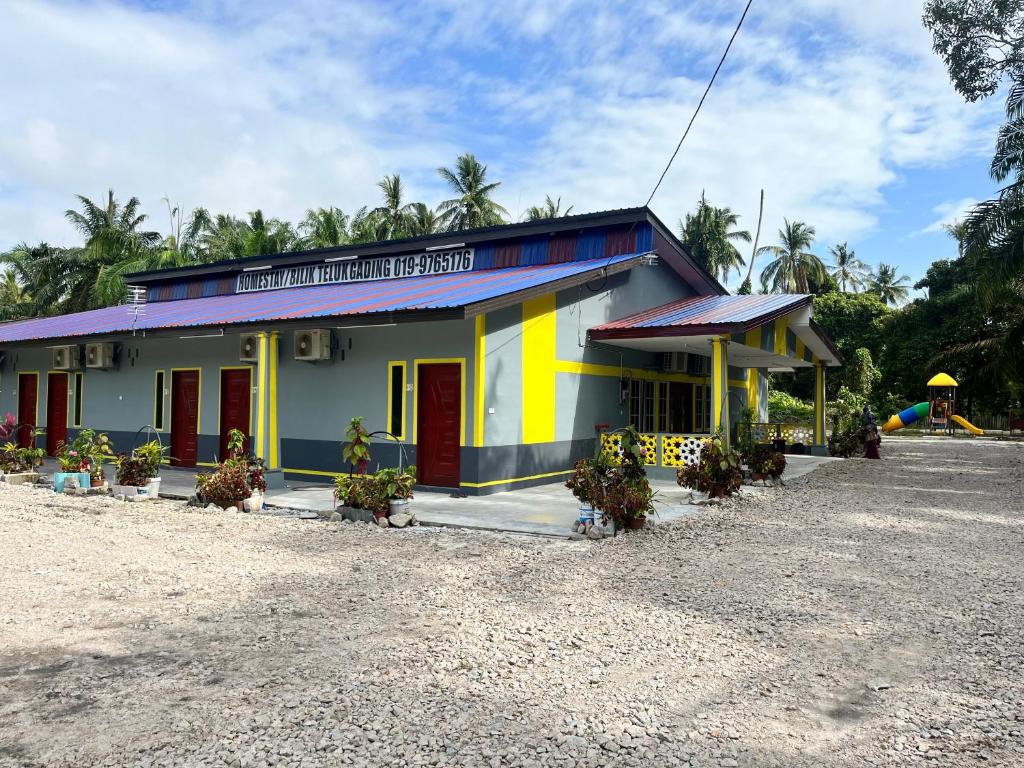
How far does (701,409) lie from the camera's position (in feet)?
62.0

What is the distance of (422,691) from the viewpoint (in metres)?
3.94

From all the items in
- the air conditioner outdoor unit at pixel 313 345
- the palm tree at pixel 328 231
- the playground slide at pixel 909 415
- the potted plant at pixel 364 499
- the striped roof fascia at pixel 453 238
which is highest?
the palm tree at pixel 328 231

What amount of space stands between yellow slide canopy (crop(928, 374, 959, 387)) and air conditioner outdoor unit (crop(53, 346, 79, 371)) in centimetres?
3192

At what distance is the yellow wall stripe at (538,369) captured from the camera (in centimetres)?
1229

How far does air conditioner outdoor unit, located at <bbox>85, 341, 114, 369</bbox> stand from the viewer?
16.8 meters

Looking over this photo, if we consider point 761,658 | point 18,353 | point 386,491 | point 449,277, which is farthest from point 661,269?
point 18,353

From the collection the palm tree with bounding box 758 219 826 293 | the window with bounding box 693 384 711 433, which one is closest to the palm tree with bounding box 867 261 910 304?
the palm tree with bounding box 758 219 826 293

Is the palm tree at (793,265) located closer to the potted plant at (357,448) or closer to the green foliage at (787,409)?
the green foliage at (787,409)

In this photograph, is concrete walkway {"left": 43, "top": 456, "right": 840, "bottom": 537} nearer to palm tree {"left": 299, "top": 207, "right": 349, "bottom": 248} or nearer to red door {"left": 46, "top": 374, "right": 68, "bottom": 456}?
red door {"left": 46, "top": 374, "right": 68, "bottom": 456}

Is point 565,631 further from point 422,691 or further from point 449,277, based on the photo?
point 449,277

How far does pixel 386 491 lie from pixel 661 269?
9.99m

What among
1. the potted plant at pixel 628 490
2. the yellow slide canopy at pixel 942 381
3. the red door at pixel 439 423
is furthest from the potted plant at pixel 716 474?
the yellow slide canopy at pixel 942 381

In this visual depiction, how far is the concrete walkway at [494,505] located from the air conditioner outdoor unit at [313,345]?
7.31 ft

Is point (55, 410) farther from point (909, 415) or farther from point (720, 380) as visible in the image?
point (909, 415)
